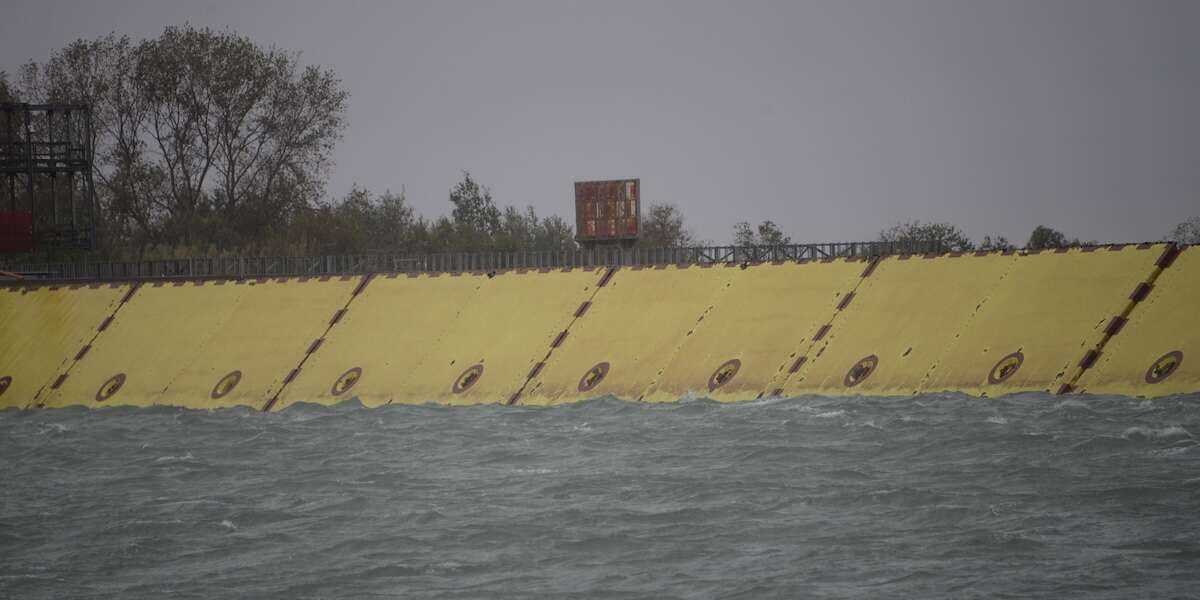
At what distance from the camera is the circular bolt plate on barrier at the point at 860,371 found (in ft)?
129

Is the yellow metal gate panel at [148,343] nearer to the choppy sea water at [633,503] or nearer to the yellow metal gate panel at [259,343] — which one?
the yellow metal gate panel at [259,343]

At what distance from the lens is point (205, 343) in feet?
160

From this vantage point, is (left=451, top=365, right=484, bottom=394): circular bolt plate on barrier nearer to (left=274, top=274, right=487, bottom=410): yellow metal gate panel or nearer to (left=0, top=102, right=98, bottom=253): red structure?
(left=274, top=274, right=487, bottom=410): yellow metal gate panel

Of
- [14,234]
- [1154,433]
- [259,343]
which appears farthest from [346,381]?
[14,234]

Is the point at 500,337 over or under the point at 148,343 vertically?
over

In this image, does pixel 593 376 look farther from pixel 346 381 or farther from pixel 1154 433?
pixel 1154 433

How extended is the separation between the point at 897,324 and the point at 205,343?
21.3 m

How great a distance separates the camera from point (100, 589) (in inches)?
894

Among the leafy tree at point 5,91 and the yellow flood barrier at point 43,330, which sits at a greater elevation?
the leafy tree at point 5,91

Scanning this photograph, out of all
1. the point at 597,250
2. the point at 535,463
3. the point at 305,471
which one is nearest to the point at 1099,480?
the point at 535,463

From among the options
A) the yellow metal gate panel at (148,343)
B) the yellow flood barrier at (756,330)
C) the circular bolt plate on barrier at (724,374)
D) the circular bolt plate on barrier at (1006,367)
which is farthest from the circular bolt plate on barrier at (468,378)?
the circular bolt plate on barrier at (1006,367)

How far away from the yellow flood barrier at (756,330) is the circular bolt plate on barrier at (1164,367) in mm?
8835

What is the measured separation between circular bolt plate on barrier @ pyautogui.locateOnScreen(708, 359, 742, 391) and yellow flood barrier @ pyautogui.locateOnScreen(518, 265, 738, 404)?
1625mm

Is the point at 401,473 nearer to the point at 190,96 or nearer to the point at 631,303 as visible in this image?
the point at 631,303
